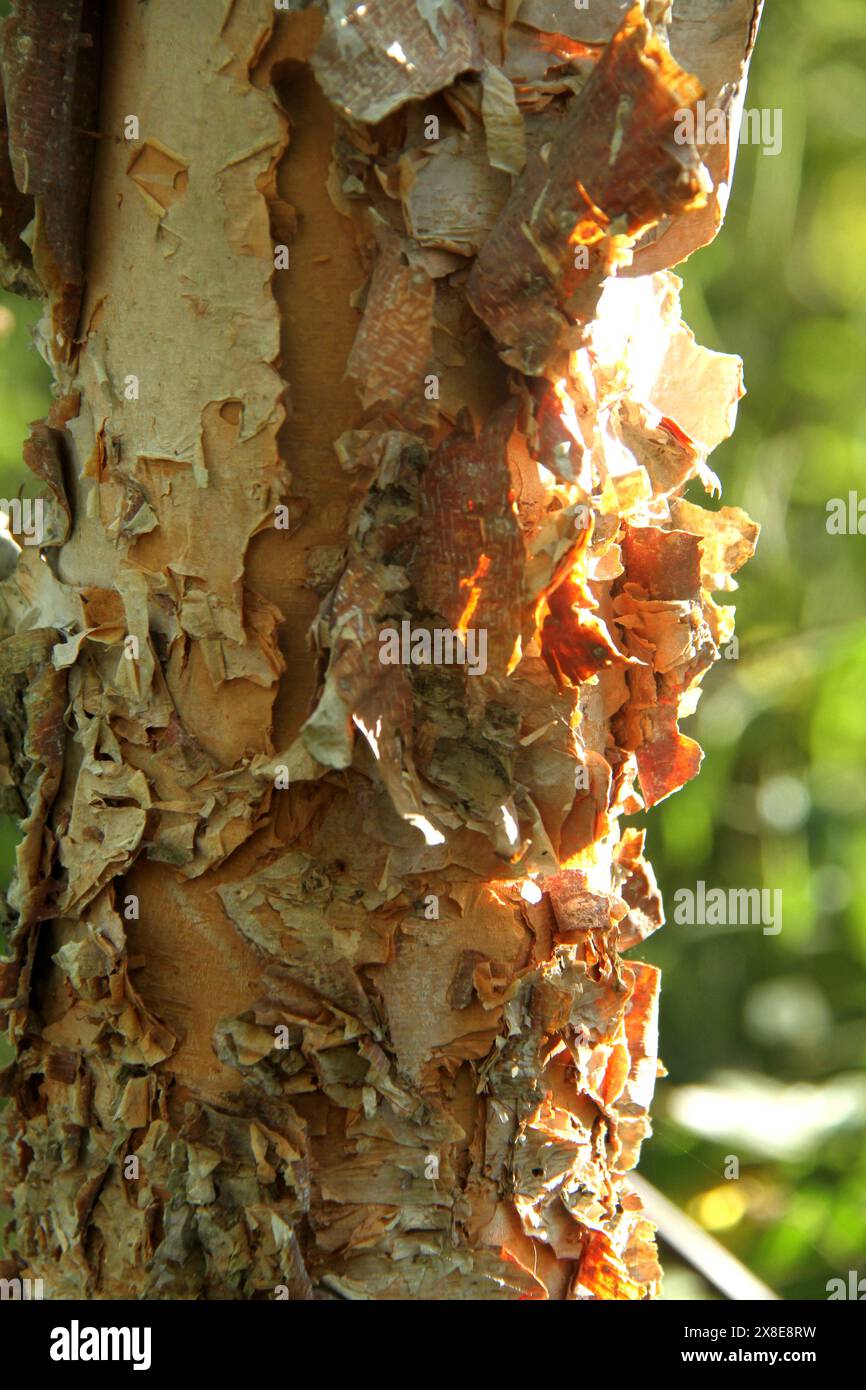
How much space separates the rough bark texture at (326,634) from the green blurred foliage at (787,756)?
0.61 m

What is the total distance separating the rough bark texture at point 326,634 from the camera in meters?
0.44

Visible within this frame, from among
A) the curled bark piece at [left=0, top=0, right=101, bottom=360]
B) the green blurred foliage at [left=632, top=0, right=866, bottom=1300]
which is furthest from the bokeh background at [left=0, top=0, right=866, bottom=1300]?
the curled bark piece at [left=0, top=0, right=101, bottom=360]

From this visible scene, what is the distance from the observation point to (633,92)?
39cm

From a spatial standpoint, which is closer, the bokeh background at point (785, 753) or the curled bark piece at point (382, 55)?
the curled bark piece at point (382, 55)

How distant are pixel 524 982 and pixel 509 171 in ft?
0.97

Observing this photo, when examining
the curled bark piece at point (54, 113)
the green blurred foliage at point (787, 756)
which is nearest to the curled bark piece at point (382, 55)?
the curled bark piece at point (54, 113)

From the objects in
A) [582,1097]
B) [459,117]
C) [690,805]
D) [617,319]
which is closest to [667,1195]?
[690,805]

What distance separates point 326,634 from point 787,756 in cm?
77

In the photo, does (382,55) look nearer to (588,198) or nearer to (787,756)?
(588,198)

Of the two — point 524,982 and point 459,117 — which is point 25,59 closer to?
point 459,117

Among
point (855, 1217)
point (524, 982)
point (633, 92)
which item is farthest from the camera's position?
point (855, 1217)

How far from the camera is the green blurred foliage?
1079mm

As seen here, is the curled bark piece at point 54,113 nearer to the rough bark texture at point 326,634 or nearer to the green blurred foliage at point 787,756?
the rough bark texture at point 326,634

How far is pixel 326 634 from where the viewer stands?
1.44 ft
